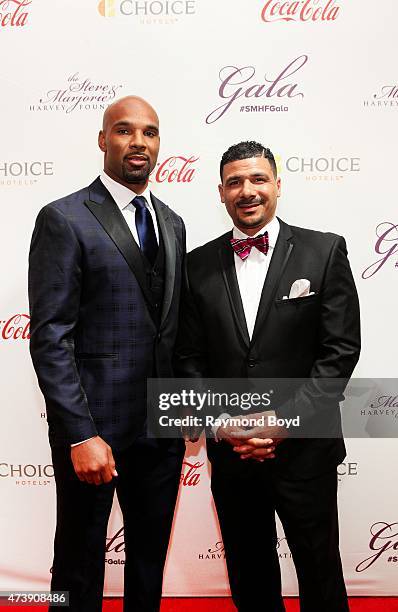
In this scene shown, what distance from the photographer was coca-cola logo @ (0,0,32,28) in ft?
7.77

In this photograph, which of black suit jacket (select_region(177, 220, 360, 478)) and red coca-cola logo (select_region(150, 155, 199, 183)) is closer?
black suit jacket (select_region(177, 220, 360, 478))

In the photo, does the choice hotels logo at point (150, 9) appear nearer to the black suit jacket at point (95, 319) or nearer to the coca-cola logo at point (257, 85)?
the coca-cola logo at point (257, 85)

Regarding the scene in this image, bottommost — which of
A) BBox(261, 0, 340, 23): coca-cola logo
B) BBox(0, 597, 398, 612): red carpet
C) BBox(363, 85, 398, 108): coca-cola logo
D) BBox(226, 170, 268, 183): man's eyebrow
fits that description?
BBox(0, 597, 398, 612): red carpet

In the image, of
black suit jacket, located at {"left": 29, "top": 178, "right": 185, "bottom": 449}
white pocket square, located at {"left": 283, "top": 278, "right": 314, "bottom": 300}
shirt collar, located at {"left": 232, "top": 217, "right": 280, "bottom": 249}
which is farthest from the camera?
shirt collar, located at {"left": 232, "top": 217, "right": 280, "bottom": 249}

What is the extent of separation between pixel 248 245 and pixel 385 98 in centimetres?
99

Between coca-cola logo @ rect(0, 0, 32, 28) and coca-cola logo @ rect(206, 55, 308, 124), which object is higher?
coca-cola logo @ rect(0, 0, 32, 28)

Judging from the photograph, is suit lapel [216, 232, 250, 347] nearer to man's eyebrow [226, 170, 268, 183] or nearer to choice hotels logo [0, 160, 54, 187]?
man's eyebrow [226, 170, 268, 183]

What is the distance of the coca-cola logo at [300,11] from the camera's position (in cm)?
234

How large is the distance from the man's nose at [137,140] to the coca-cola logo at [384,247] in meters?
1.11

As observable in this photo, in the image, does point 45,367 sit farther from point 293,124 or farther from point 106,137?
point 293,124

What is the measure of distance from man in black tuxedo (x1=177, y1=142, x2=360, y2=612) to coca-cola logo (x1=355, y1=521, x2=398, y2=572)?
66cm

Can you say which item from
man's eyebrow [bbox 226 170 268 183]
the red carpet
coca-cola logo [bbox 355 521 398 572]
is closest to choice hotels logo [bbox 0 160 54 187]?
man's eyebrow [bbox 226 170 268 183]

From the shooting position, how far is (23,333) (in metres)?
2.54

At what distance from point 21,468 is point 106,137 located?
61.0 inches
